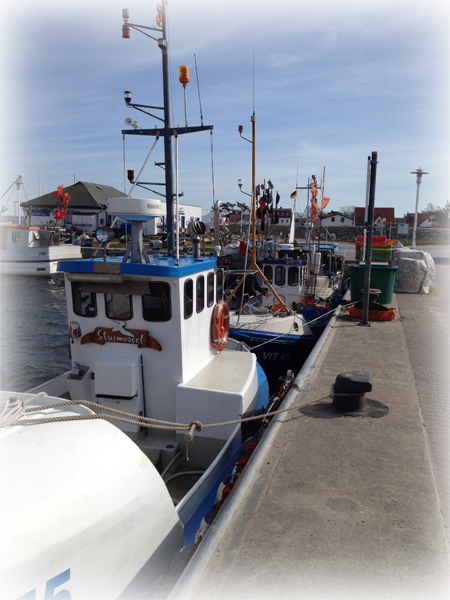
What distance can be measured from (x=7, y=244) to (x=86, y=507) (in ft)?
114

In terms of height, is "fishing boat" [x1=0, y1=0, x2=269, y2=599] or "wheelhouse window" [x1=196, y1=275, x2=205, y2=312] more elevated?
"wheelhouse window" [x1=196, y1=275, x2=205, y2=312]

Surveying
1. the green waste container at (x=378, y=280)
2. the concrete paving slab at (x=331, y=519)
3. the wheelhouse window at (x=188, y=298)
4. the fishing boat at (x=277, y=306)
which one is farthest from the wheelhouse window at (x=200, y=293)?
the green waste container at (x=378, y=280)

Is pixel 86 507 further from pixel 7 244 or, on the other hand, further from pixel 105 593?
pixel 7 244

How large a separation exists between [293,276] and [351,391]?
9.59 m

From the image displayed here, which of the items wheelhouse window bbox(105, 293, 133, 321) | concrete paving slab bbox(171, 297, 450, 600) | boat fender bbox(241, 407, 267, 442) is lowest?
boat fender bbox(241, 407, 267, 442)


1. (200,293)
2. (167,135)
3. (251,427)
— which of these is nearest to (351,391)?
(251,427)

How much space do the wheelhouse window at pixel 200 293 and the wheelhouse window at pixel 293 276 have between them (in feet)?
27.3

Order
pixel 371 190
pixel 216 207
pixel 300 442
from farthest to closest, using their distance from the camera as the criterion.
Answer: pixel 371 190
pixel 216 207
pixel 300 442

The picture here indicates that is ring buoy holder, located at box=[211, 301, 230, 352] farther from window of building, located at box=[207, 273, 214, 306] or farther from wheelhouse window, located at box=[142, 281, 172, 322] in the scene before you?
wheelhouse window, located at box=[142, 281, 172, 322]

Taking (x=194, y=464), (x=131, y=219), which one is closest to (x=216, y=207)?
(x=131, y=219)

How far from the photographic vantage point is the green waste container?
39.7 ft

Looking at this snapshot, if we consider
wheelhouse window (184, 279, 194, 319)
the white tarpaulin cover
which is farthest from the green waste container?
wheelhouse window (184, 279, 194, 319)

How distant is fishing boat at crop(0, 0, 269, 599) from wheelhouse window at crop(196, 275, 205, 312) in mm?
45

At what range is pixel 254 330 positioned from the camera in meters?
11.3
